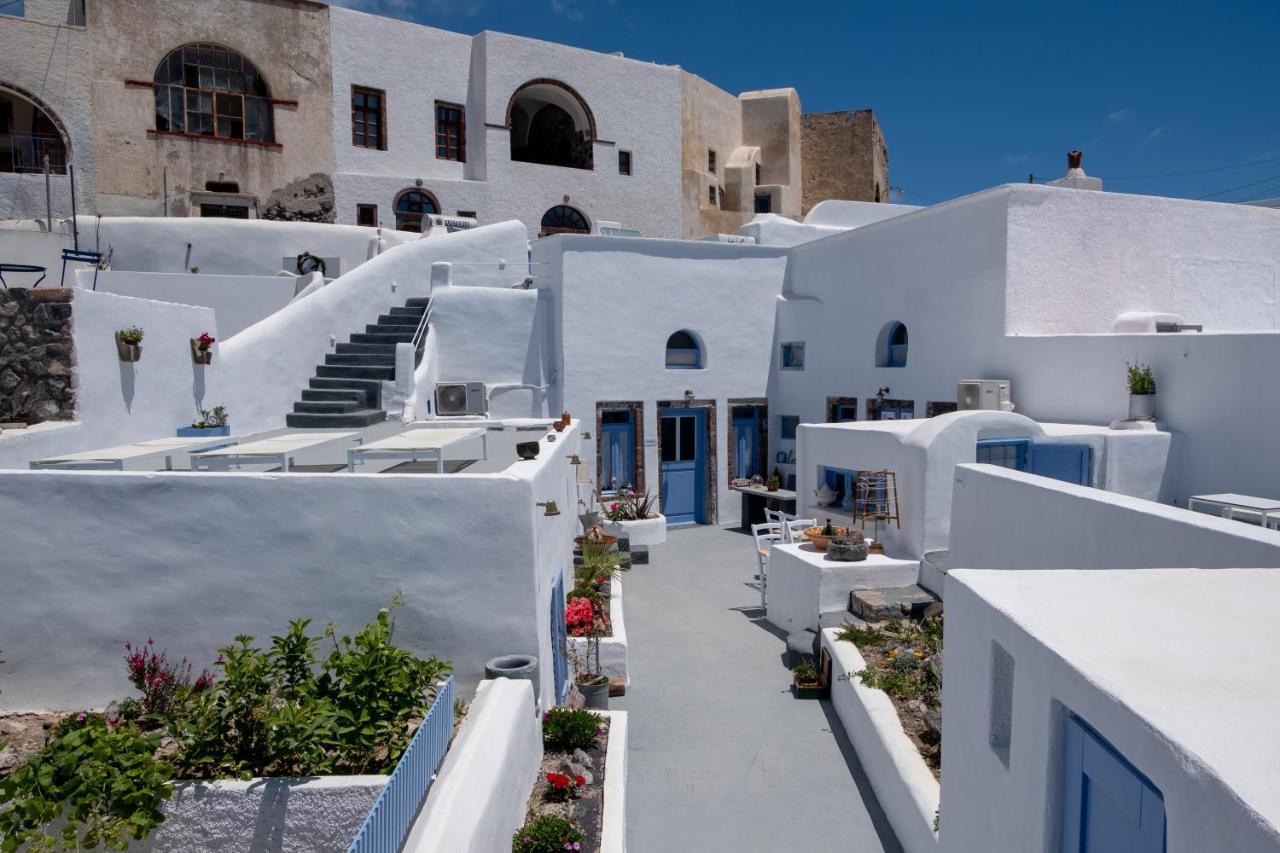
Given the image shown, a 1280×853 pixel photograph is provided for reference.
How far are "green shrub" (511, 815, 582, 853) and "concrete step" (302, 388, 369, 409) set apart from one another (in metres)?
9.24

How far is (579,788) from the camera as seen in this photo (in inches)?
267

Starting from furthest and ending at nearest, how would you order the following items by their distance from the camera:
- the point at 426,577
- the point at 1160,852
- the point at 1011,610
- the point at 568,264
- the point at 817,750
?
the point at 568,264, the point at 817,750, the point at 426,577, the point at 1011,610, the point at 1160,852

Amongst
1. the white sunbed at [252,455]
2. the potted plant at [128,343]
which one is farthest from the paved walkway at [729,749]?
the potted plant at [128,343]

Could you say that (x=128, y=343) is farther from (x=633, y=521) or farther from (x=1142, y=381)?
(x=1142, y=381)

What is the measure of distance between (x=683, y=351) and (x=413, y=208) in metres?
10.9

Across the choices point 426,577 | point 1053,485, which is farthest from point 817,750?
point 426,577

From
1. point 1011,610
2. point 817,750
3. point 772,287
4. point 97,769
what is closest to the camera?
point 1011,610

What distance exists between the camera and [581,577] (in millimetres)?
11398

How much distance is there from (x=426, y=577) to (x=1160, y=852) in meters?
5.11

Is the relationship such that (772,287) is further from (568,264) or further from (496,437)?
(496,437)

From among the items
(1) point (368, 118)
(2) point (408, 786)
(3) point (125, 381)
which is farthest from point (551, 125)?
(2) point (408, 786)

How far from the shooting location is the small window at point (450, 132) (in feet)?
85.1

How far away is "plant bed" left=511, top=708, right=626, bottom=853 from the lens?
5.75 metres

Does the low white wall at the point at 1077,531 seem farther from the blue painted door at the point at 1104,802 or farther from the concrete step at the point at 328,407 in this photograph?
the concrete step at the point at 328,407
